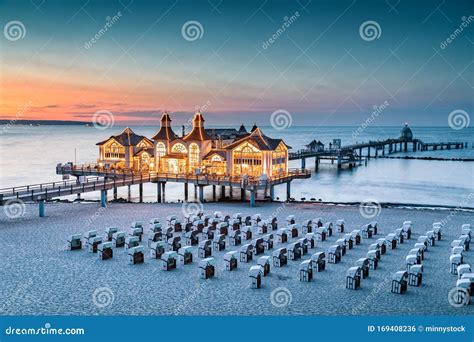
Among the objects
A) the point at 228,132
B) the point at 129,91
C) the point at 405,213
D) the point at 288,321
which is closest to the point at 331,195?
the point at 228,132

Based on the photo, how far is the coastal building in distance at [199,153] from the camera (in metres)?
33.2

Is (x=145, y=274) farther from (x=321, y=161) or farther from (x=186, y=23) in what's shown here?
(x=321, y=161)

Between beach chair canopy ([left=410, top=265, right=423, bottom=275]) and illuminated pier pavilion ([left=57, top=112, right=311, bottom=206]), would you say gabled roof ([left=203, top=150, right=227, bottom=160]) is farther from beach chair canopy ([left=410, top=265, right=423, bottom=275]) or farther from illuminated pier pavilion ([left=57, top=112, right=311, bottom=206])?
beach chair canopy ([left=410, top=265, right=423, bottom=275])

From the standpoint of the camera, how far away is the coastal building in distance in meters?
33.2

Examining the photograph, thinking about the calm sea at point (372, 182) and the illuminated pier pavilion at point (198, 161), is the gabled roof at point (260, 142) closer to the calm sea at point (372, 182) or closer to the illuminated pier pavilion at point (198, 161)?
the illuminated pier pavilion at point (198, 161)

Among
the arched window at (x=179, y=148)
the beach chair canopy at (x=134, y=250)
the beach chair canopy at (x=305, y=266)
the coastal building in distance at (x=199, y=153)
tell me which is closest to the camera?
the beach chair canopy at (x=305, y=266)

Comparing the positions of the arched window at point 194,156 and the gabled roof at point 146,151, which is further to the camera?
the gabled roof at point 146,151

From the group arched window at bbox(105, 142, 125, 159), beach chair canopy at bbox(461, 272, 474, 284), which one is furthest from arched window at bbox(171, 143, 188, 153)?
beach chair canopy at bbox(461, 272, 474, 284)

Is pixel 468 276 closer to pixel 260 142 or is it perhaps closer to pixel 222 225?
pixel 222 225

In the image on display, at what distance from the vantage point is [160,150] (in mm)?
37344

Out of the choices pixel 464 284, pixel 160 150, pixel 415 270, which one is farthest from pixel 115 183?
pixel 464 284

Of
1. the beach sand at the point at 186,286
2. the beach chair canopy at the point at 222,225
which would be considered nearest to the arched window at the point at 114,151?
the beach sand at the point at 186,286

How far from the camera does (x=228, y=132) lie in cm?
4128

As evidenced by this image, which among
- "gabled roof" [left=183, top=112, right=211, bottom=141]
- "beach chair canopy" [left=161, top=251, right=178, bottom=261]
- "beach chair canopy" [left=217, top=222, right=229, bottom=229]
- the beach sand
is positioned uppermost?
"gabled roof" [left=183, top=112, right=211, bottom=141]
